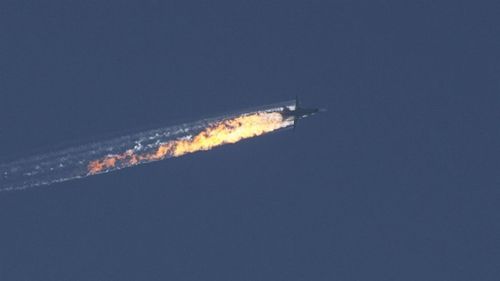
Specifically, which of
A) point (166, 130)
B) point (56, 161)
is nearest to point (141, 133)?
point (166, 130)

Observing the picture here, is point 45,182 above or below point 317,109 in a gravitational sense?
below

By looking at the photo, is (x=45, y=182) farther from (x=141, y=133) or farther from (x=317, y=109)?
(x=317, y=109)

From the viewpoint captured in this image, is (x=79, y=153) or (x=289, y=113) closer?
(x=79, y=153)

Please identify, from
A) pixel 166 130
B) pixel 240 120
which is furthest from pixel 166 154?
pixel 240 120

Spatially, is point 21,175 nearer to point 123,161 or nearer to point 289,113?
point 123,161
